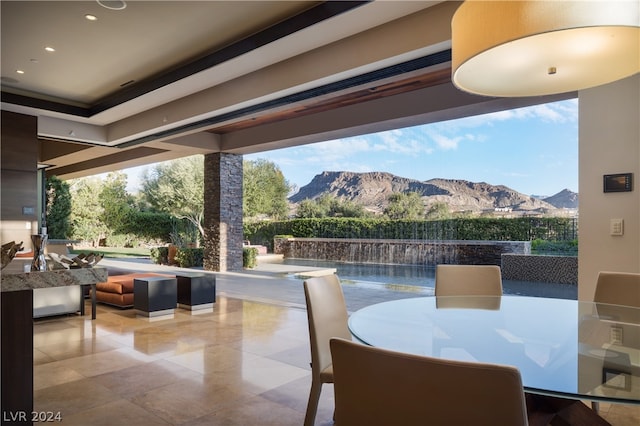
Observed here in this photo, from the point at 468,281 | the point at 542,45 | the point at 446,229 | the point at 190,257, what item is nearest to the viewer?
the point at 542,45

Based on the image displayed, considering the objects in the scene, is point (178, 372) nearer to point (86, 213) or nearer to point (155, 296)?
point (155, 296)

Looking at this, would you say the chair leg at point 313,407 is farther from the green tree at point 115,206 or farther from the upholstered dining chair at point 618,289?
the green tree at point 115,206

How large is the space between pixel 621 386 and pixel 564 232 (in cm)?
655

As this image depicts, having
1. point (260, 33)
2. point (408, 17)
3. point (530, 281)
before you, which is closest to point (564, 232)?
point (530, 281)

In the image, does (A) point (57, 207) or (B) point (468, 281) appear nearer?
(B) point (468, 281)

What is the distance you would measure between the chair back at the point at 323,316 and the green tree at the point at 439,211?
21.1 ft

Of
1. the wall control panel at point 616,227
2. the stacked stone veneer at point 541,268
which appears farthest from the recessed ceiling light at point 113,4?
the stacked stone veneer at point 541,268

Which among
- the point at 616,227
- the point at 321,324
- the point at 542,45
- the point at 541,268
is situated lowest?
the point at 541,268

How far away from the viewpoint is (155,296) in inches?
200

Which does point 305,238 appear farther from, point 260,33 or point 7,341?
point 7,341

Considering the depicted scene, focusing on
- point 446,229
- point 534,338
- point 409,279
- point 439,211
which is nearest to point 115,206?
point 409,279

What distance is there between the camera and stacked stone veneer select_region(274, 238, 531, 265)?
8383 mm

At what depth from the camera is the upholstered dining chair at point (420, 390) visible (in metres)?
0.87

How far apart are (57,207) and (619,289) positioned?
1609 centimetres
